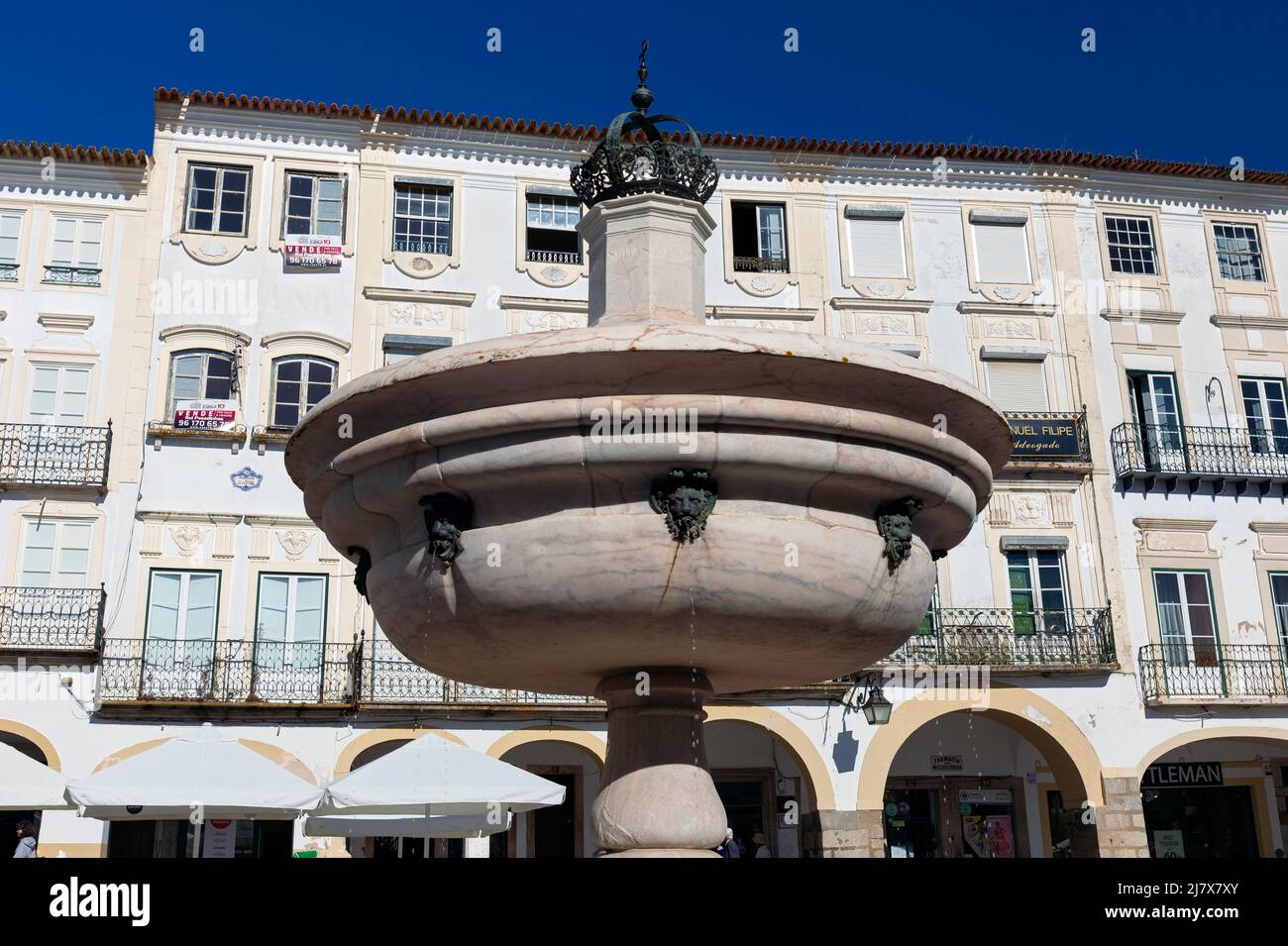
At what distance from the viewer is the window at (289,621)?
18266mm

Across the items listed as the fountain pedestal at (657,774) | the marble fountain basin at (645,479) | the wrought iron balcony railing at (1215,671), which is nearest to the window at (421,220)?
the wrought iron balcony railing at (1215,671)

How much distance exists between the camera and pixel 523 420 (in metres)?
4.70

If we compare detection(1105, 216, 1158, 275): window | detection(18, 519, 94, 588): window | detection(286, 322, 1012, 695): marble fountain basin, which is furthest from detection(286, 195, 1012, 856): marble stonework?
detection(1105, 216, 1158, 275): window

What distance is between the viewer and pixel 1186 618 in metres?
20.4

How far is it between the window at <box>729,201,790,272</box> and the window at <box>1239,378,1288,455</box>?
800 cm

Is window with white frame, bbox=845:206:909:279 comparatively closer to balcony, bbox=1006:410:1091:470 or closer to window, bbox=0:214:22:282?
balcony, bbox=1006:410:1091:470

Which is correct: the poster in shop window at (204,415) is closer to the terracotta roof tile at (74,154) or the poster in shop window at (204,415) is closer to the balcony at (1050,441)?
the terracotta roof tile at (74,154)

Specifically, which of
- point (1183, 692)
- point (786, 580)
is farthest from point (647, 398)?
point (1183, 692)

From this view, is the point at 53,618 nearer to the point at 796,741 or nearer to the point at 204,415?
the point at 204,415

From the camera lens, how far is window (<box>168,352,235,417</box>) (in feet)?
63.0

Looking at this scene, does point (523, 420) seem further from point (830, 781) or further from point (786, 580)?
point (830, 781)

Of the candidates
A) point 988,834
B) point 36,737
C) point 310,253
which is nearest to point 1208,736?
point 988,834

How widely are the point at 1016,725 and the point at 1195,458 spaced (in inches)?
210

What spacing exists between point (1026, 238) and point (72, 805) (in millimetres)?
17120
